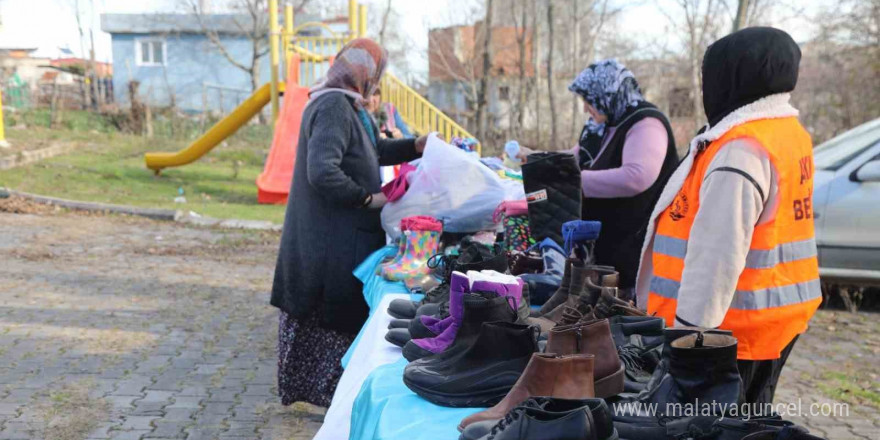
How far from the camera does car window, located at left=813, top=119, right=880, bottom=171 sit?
677 centimetres

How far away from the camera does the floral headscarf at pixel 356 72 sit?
12.3ft

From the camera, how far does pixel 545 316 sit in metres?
2.43

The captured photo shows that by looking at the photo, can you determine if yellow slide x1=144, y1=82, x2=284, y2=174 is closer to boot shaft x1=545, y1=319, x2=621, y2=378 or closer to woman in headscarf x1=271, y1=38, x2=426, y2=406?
woman in headscarf x1=271, y1=38, x2=426, y2=406

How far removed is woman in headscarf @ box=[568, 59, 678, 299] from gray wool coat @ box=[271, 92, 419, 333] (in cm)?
107

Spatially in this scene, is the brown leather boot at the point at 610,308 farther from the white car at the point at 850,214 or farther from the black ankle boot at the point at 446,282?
the white car at the point at 850,214

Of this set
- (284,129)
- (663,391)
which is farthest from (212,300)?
(284,129)

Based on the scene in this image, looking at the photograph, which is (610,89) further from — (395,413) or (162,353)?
(162,353)

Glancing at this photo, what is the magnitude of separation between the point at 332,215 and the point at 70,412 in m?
2.04

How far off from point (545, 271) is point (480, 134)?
59.8ft

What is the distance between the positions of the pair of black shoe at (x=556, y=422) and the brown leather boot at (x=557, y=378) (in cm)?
14

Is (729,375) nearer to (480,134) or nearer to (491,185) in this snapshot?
(491,185)

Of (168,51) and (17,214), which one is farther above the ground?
(168,51)

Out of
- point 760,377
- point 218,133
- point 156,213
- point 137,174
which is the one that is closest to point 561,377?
point 760,377

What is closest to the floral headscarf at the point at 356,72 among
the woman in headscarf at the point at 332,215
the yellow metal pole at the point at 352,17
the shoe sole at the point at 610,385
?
the woman in headscarf at the point at 332,215
